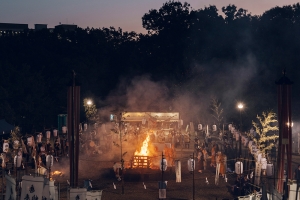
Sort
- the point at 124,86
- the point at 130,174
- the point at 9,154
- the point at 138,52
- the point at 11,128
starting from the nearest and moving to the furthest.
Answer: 1. the point at 130,174
2. the point at 9,154
3. the point at 11,128
4. the point at 124,86
5. the point at 138,52

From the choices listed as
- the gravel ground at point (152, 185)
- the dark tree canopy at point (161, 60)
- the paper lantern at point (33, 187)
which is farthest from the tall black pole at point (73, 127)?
the dark tree canopy at point (161, 60)

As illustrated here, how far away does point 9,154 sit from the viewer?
33.2m

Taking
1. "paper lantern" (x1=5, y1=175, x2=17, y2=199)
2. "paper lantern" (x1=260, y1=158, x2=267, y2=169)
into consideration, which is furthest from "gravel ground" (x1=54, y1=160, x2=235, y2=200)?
"paper lantern" (x1=5, y1=175, x2=17, y2=199)

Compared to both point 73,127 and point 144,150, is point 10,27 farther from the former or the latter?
point 73,127

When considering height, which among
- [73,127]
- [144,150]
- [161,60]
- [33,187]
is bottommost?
[33,187]

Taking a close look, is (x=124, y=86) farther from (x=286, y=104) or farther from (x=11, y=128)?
(x=286, y=104)

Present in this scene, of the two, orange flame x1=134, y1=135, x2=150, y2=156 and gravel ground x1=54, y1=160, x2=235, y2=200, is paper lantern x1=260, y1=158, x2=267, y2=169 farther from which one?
orange flame x1=134, y1=135, x2=150, y2=156

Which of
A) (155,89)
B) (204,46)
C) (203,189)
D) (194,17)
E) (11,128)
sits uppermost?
(194,17)

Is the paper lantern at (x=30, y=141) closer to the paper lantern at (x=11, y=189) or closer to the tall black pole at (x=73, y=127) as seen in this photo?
the tall black pole at (x=73, y=127)

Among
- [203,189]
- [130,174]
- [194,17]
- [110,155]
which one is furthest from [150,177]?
[194,17]

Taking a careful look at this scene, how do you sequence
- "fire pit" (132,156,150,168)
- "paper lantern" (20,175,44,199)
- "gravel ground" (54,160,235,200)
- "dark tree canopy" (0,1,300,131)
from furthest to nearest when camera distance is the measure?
"dark tree canopy" (0,1,300,131) < "fire pit" (132,156,150,168) < "gravel ground" (54,160,235,200) < "paper lantern" (20,175,44,199)

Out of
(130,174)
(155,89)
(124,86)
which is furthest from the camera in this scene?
(124,86)

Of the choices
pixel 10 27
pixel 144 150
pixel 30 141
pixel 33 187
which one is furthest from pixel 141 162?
pixel 10 27

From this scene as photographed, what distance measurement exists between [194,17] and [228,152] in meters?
42.0
